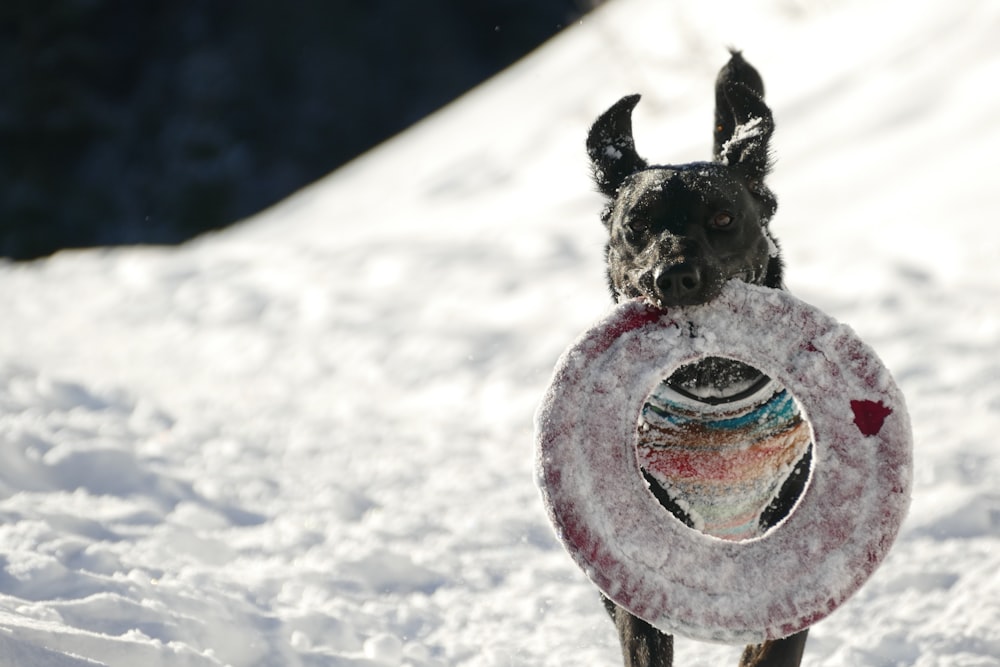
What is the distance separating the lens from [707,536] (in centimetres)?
280

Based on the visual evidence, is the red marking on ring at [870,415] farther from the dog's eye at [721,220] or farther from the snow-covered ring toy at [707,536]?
the dog's eye at [721,220]

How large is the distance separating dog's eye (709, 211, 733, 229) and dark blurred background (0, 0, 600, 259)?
15.8m

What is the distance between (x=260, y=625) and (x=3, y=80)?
19614mm

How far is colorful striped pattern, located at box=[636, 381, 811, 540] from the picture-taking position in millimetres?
2975

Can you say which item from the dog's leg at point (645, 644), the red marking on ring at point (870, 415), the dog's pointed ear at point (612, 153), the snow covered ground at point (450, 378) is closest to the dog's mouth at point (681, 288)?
the red marking on ring at point (870, 415)

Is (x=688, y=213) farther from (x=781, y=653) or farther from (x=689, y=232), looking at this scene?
(x=781, y=653)

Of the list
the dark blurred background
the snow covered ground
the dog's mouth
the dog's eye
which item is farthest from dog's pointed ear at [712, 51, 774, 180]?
the dark blurred background

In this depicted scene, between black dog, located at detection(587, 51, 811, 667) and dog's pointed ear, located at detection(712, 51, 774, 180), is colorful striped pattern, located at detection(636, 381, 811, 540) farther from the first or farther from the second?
dog's pointed ear, located at detection(712, 51, 774, 180)

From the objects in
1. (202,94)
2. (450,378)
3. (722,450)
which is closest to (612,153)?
(722,450)

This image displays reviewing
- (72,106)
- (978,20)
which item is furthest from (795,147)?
(72,106)

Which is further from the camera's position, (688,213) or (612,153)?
(612,153)

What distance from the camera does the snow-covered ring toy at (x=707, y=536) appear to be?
2.72 meters

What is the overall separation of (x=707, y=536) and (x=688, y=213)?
0.87 m

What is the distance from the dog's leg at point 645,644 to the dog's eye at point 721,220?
1059 millimetres
